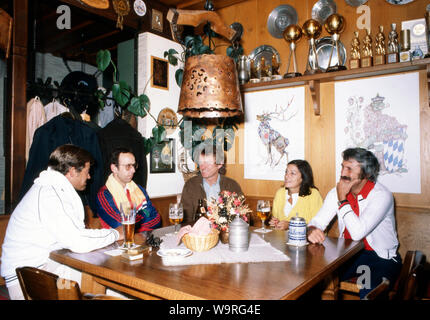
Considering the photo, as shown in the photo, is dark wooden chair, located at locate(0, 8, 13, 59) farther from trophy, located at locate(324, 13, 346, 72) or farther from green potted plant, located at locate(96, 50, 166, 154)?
trophy, located at locate(324, 13, 346, 72)

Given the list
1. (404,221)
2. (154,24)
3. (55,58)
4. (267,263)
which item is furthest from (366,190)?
(55,58)

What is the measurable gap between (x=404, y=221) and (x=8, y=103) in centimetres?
352

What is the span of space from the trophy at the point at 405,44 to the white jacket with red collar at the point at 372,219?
1256mm

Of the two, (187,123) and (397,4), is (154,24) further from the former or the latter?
(397,4)

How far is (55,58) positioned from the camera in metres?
5.04

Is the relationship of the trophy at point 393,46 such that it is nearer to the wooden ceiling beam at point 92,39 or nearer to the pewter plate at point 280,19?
the pewter plate at point 280,19

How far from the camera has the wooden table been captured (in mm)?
1166

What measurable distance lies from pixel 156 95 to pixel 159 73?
264 mm

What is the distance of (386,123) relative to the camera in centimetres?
304

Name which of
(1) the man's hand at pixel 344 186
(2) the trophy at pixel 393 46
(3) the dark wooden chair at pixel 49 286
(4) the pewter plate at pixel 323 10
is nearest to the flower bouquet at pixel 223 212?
(3) the dark wooden chair at pixel 49 286

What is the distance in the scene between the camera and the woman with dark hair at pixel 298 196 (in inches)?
109
